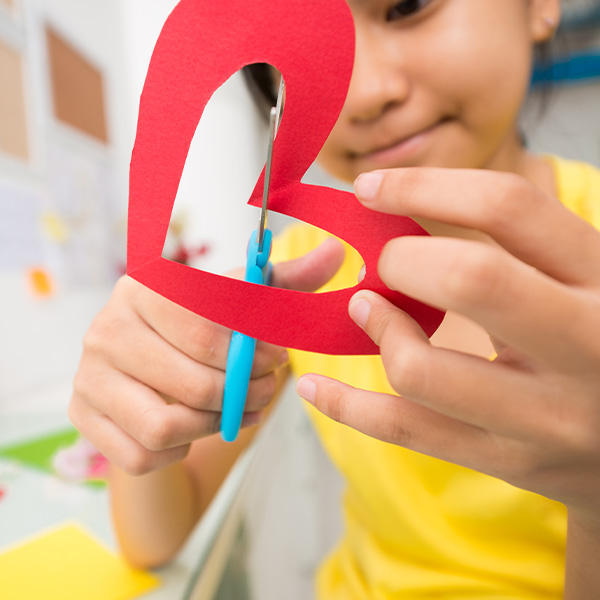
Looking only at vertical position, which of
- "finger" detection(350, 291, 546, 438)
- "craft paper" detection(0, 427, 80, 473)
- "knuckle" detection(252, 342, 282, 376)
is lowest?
"craft paper" detection(0, 427, 80, 473)

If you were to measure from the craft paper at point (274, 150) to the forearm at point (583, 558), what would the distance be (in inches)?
5.8

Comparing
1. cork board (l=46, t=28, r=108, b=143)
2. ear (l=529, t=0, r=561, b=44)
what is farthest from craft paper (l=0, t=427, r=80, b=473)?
ear (l=529, t=0, r=561, b=44)

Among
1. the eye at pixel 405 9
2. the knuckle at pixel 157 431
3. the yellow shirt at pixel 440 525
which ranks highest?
the eye at pixel 405 9

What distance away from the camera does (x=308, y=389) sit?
0.23 m

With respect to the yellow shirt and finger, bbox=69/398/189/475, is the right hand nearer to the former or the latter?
finger, bbox=69/398/189/475

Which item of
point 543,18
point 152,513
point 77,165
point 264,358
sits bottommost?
point 152,513

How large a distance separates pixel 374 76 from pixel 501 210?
23 centimetres

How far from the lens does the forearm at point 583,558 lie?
0.84 ft

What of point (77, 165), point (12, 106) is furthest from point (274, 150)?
point (77, 165)

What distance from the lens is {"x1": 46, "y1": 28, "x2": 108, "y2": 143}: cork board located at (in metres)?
0.97

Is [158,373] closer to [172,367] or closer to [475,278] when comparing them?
[172,367]

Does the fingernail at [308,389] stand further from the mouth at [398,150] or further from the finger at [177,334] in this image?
the mouth at [398,150]

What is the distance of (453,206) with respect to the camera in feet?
0.61

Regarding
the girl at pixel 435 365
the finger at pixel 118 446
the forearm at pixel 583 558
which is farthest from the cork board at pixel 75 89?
the forearm at pixel 583 558
